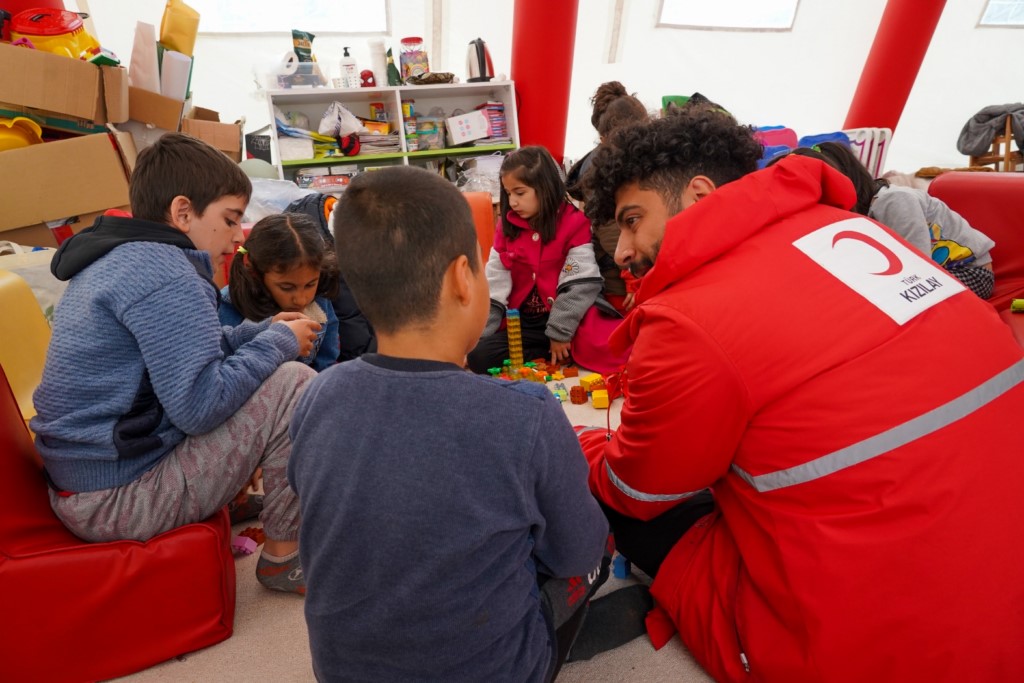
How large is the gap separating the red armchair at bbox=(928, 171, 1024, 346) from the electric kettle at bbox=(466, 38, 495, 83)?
11.9 feet

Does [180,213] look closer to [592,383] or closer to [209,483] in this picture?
[209,483]

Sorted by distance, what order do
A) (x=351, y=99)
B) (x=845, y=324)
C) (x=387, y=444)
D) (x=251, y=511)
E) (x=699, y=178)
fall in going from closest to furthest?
(x=387, y=444)
(x=845, y=324)
(x=699, y=178)
(x=251, y=511)
(x=351, y=99)

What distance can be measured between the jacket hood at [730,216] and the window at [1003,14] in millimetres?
7816

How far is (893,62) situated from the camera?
232 inches

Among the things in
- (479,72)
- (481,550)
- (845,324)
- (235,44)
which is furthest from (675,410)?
(235,44)

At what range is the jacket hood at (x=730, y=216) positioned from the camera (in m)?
1.03

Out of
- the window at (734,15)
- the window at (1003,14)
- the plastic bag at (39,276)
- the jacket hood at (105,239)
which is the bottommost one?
the plastic bag at (39,276)

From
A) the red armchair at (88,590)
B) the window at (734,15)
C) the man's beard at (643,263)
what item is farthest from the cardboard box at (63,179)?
the window at (734,15)

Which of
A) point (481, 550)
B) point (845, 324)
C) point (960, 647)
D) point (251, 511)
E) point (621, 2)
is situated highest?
point (621, 2)

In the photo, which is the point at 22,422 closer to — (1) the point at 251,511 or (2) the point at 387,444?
(1) the point at 251,511

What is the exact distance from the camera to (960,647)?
848 millimetres

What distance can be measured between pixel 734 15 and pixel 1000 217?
4759 millimetres

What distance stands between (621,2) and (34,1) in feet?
15.9

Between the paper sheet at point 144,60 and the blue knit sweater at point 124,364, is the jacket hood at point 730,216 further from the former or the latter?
A: the paper sheet at point 144,60
